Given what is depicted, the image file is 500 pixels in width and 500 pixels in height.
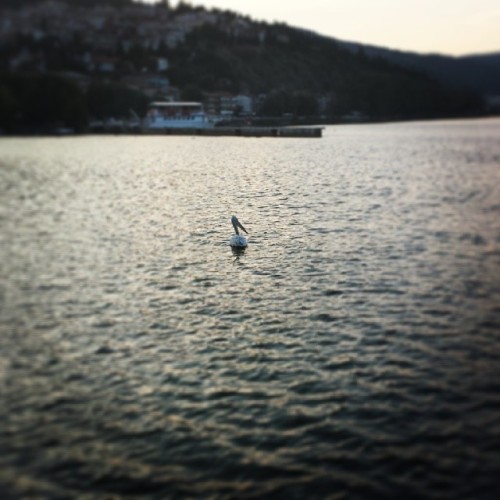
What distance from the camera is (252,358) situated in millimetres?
14352

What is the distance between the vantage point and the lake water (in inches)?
386

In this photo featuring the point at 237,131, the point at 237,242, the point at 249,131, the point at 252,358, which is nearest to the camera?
the point at 252,358

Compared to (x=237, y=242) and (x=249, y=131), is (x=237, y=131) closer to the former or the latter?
(x=249, y=131)

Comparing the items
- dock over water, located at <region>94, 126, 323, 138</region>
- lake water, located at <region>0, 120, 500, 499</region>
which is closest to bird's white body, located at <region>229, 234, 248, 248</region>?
lake water, located at <region>0, 120, 500, 499</region>

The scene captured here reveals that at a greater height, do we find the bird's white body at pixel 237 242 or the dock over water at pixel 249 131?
the dock over water at pixel 249 131

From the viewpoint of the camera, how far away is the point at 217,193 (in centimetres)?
4466

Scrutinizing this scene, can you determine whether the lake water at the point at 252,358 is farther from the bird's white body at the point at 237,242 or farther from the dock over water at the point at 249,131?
the dock over water at the point at 249,131

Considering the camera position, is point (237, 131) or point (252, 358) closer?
point (252, 358)

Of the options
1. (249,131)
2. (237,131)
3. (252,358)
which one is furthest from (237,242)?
(237,131)

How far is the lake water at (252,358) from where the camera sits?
9805mm

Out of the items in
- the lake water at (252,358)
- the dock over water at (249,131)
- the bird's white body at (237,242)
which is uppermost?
the dock over water at (249,131)

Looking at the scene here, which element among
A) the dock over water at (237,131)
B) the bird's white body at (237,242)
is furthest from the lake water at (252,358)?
the dock over water at (237,131)

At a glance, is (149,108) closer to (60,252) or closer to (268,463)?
(60,252)

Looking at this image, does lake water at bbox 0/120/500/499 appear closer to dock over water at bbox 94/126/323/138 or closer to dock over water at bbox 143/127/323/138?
dock over water at bbox 143/127/323/138
